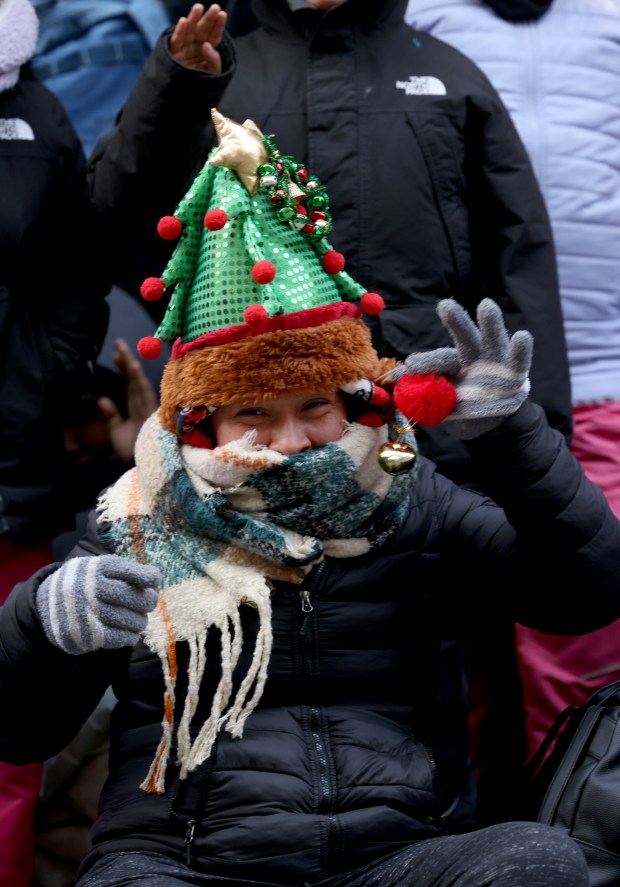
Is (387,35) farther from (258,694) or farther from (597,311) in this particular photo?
(258,694)

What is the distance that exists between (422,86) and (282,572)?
122 cm

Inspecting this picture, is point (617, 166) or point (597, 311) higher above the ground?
point (617, 166)

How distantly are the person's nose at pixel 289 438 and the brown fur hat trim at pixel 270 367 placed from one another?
→ 0.06m

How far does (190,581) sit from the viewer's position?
2.10 m

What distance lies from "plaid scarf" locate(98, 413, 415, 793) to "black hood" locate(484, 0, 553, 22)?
1.30 metres

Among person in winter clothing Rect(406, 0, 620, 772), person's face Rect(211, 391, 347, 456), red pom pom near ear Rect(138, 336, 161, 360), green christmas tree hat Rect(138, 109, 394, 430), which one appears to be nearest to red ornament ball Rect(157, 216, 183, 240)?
green christmas tree hat Rect(138, 109, 394, 430)

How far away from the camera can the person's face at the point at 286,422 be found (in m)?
2.07

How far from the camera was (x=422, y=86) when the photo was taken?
2684 millimetres

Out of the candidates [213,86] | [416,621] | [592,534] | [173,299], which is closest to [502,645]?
[416,621]

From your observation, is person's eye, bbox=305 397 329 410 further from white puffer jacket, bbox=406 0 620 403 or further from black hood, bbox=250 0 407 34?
black hood, bbox=250 0 407 34

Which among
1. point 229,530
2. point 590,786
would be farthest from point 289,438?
point 590,786

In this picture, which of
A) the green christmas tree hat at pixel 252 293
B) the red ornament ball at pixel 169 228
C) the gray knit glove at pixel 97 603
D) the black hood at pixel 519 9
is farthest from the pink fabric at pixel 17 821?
the black hood at pixel 519 9

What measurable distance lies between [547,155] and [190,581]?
4.61ft

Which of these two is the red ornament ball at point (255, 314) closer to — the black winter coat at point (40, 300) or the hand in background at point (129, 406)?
the black winter coat at point (40, 300)
